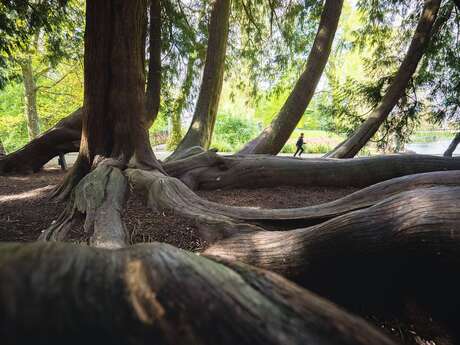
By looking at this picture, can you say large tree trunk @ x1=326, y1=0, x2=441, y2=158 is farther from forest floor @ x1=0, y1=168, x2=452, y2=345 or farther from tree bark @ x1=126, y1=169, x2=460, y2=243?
tree bark @ x1=126, y1=169, x2=460, y2=243

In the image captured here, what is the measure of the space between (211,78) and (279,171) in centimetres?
261

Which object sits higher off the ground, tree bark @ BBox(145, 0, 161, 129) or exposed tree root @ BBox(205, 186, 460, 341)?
tree bark @ BBox(145, 0, 161, 129)

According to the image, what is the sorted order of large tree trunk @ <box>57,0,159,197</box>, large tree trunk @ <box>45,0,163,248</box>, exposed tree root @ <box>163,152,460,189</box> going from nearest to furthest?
large tree trunk @ <box>45,0,163,248</box>
large tree trunk @ <box>57,0,159,197</box>
exposed tree root @ <box>163,152,460,189</box>

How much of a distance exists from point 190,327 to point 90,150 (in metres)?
3.47

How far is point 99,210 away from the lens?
266 cm

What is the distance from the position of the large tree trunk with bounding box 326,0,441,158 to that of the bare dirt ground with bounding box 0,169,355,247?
1.68 metres

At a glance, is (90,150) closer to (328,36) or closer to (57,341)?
(57,341)

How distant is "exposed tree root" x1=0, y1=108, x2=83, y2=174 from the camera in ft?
19.9

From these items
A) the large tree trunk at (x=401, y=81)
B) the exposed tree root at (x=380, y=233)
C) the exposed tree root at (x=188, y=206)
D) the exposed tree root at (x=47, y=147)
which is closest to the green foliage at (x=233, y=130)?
the exposed tree root at (x=47, y=147)

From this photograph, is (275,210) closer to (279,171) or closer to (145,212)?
(145,212)

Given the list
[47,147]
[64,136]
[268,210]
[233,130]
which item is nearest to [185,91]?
[64,136]

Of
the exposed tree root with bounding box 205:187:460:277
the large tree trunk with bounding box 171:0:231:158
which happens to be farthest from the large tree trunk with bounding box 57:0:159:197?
the exposed tree root with bounding box 205:187:460:277

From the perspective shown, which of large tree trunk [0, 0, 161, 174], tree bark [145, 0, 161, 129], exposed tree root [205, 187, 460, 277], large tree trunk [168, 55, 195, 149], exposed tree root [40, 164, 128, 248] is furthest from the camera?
large tree trunk [168, 55, 195, 149]

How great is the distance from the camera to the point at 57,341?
29.1 inches
